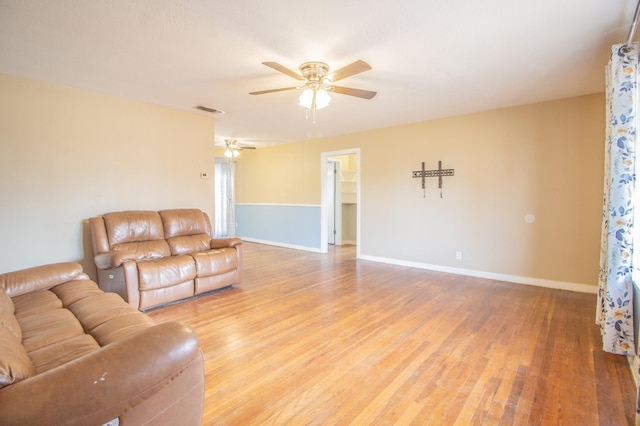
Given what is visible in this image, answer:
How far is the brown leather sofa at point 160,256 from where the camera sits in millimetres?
3023

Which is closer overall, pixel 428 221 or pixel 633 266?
pixel 633 266

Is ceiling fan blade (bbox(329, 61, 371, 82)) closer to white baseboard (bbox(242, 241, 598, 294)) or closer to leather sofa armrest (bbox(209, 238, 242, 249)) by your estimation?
leather sofa armrest (bbox(209, 238, 242, 249))

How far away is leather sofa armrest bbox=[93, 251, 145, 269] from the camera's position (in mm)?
2963

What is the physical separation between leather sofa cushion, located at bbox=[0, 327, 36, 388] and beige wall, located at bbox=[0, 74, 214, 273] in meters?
2.80

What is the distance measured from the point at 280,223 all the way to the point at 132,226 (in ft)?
12.5

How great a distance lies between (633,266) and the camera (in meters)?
2.23

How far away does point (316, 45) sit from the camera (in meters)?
2.45

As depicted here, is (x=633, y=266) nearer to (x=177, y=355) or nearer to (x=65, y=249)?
(x=177, y=355)

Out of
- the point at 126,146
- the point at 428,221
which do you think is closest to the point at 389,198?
the point at 428,221

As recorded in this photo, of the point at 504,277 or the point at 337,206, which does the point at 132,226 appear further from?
the point at 504,277

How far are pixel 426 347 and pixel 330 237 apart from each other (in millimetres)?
5115

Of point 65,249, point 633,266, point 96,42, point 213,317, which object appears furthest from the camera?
point 65,249

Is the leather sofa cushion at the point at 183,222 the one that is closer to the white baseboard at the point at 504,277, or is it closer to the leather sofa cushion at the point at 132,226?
the leather sofa cushion at the point at 132,226

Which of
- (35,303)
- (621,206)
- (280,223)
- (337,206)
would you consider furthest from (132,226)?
(621,206)
